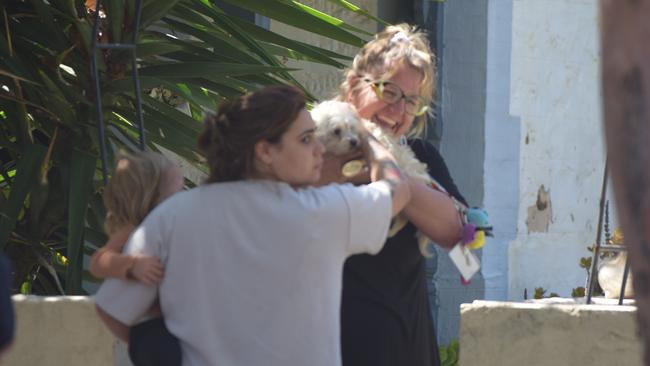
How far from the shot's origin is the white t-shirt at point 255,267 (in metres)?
2.17

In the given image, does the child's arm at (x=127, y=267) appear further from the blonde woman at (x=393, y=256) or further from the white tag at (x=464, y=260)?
the white tag at (x=464, y=260)

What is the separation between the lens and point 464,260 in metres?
2.52

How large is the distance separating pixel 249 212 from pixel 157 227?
164mm

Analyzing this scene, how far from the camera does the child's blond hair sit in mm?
2590

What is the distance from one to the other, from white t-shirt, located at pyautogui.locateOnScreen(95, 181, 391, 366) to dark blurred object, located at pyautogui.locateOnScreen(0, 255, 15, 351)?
61cm

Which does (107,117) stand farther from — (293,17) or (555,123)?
(555,123)

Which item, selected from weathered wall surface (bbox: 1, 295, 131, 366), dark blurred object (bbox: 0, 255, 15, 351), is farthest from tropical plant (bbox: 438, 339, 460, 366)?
dark blurred object (bbox: 0, 255, 15, 351)

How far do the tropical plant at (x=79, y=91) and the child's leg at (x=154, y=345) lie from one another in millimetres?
1752

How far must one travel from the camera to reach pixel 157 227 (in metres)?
2.25

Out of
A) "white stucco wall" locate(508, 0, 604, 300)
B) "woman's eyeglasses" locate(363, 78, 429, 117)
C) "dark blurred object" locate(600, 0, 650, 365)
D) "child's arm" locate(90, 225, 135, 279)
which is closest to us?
"dark blurred object" locate(600, 0, 650, 365)

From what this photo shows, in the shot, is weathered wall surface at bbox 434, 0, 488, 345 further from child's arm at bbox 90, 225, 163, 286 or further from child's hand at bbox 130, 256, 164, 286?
child's hand at bbox 130, 256, 164, 286

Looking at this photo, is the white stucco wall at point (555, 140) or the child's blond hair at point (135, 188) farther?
the white stucco wall at point (555, 140)

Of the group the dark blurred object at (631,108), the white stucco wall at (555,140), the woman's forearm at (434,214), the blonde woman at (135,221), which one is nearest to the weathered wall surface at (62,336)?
the blonde woman at (135,221)

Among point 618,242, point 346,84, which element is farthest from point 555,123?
point 346,84
